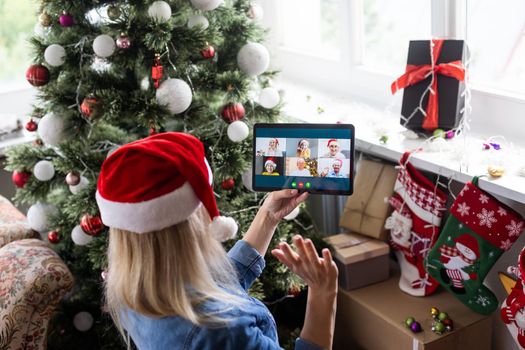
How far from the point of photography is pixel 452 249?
1633 millimetres

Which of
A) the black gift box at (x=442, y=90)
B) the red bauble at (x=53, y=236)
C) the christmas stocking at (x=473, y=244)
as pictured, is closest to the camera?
the christmas stocking at (x=473, y=244)

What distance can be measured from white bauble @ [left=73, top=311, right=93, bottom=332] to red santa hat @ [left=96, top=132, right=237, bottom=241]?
101cm

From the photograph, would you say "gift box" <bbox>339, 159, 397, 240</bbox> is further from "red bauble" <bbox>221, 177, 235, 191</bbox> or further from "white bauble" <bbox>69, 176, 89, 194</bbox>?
"white bauble" <bbox>69, 176, 89, 194</bbox>

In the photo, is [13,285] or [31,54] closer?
[13,285]

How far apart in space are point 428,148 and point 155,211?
98 cm

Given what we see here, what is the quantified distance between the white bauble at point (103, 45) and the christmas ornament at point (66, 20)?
0.11 m

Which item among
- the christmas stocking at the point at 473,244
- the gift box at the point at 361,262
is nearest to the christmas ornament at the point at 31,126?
the gift box at the point at 361,262

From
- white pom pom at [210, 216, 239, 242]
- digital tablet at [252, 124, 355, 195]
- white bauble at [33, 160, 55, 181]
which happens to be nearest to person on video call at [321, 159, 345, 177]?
digital tablet at [252, 124, 355, 195]

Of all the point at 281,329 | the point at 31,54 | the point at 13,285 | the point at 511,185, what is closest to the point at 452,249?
the point at 511,185

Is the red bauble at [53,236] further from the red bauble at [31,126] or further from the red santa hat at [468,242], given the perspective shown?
the red santa hat at [468,242]

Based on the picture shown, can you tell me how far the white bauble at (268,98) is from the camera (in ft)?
5.86

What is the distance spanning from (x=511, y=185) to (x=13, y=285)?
4.18 feet

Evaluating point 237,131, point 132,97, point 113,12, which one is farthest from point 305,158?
point 113,12

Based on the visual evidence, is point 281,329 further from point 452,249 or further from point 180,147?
point 180,147
